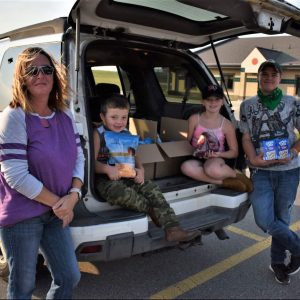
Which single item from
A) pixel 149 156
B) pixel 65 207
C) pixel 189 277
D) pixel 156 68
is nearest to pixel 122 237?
pixel 65 207

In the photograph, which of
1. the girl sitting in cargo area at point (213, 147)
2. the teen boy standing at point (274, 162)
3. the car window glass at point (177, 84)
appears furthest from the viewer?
the car window glass at point (177, 84)

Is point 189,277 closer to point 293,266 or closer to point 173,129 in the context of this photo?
point 293,266

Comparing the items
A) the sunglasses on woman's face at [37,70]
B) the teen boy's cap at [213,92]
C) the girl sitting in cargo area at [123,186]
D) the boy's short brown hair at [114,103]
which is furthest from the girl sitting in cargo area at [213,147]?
the sunglasses on woman's face at [37,70]

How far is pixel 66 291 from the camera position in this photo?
2.37 metres

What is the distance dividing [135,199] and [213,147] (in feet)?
3.69

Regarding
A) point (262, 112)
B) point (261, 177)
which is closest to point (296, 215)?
point (261, 177)

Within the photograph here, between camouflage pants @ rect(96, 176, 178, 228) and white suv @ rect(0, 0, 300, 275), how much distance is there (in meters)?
0.07

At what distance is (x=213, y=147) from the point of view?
150 inches

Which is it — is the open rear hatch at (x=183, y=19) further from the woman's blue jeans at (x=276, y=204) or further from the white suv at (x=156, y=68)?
the woman's blue jeans at (x=276, y=204)

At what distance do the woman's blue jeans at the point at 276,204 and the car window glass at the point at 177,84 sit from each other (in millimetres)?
1475

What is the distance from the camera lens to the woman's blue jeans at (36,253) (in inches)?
86.4

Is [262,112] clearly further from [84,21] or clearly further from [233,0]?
[84,21]

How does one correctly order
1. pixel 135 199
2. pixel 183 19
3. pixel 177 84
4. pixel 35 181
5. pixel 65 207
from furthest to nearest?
pixel 177 84, pixel 183 19, pixel 135 199, pixel 65 207, pixel 35 181

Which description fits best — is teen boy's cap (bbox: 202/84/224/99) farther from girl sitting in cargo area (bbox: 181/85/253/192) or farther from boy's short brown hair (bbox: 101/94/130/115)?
boy's short brown hair (bbox: 101/94/130/115)
